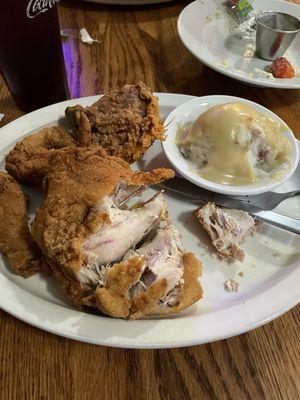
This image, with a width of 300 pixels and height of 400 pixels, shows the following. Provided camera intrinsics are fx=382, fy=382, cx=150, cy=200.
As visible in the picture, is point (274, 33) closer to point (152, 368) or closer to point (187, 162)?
point (187, 162)

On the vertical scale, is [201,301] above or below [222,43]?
below

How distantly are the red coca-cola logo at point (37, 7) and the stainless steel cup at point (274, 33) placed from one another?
3.65 ft

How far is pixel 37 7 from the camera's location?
4.23ft

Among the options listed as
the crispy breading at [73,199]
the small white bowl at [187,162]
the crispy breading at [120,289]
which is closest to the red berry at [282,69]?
the small white bowl at [187,162]

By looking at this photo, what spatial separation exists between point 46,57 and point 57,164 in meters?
0.57

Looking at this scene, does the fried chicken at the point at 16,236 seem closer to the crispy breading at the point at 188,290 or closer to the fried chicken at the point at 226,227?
the crispy breading at the point at 188,290

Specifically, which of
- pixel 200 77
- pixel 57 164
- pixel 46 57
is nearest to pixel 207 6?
pixel 200 77

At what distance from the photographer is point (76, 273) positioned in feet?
3.09

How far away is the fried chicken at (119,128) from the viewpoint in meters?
1.28

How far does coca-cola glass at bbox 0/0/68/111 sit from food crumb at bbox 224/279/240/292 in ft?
3.47

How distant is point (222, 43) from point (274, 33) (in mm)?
275

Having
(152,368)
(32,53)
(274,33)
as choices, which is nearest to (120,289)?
(152,368)

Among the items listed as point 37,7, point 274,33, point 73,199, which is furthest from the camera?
point 274,33

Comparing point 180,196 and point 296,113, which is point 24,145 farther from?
point 296,113
